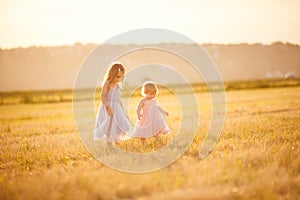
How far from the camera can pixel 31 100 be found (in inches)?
1444

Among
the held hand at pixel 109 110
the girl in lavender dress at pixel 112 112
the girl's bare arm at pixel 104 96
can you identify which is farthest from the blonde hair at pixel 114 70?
the held hand at pixel 109 110

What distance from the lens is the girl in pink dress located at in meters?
9.38

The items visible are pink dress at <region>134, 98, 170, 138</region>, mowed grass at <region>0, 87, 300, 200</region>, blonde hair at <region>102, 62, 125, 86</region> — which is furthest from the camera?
pink dress at <region>134, 98, 170, 138</region>

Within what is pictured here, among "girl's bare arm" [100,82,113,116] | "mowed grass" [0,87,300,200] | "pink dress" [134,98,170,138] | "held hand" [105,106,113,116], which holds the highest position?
"girl's bare arm" [100,82,113,116]

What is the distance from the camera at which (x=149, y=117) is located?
31.2 ft

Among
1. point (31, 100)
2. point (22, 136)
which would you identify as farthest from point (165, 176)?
point (31, 100)

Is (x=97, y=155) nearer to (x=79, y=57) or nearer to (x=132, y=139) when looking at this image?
(x=132, y=139)

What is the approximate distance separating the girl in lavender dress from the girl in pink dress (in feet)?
1.11

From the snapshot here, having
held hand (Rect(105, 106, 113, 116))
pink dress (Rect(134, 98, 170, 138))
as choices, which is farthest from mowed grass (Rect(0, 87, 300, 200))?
held hand (Rect(105, 106, 113, 116))

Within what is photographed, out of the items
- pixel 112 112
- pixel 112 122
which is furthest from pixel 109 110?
pixel 112 122

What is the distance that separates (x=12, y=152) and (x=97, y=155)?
226 cm

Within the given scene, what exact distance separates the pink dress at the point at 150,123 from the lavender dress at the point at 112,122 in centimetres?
31

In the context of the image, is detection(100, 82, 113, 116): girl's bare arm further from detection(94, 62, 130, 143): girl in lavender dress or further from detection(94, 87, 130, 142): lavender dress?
detection(94, 87, 130, 142): lavender dress

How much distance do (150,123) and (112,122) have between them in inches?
33.3
